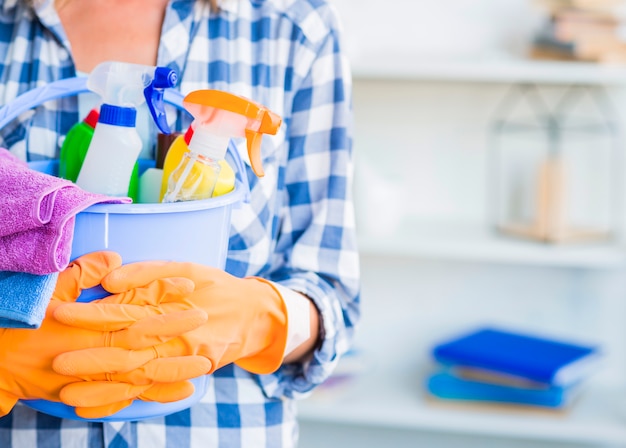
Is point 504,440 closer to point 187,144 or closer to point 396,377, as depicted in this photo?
point 396,377

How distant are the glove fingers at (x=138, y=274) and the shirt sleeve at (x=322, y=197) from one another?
0.72ft

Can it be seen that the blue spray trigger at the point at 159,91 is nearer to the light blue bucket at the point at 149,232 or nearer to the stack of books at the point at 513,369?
the light blue bucket at the point at 149,232

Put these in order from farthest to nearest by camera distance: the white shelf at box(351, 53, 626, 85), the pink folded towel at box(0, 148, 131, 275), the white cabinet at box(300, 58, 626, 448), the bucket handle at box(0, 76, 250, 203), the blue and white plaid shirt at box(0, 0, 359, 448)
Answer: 1. the white cabinet at box(300, 58, 626, 448)
2. the white shelf at box(351, 53, 626, 85)
3. the blue and white plaid shirt at box(0, 0, 359, 448)
4. the bucket handle at box(0, 76, 250, 203)
5. the pink folded towel at box(0, 148, 131, 275)

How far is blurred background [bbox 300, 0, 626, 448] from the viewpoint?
1.80 m

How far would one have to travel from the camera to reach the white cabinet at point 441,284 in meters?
1.83

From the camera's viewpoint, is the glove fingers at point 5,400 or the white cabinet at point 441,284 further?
the white cabinet at point 441,284

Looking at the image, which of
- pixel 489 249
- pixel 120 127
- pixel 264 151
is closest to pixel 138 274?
pixel 120 127

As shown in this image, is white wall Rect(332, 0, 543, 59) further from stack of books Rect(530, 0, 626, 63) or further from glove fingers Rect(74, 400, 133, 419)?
glove fingers Rect(74, 400, 133, 419)

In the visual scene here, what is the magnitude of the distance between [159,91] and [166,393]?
0.83 feet

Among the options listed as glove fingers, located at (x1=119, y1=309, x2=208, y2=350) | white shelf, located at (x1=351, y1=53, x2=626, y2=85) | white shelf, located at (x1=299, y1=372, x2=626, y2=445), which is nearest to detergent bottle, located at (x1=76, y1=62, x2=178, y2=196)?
glove fingers, located at (x1=119, y1=309, x2=208, y2=350)

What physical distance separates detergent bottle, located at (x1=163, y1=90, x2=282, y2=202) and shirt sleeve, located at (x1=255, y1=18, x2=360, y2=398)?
0.22m

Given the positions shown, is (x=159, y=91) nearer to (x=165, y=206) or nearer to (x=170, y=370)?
(x=165, y=206)

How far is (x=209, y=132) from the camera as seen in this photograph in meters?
0.67

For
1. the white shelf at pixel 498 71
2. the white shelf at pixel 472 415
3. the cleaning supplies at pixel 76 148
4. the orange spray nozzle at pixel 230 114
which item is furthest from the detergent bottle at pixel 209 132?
the white shelf at pixel 472 415
